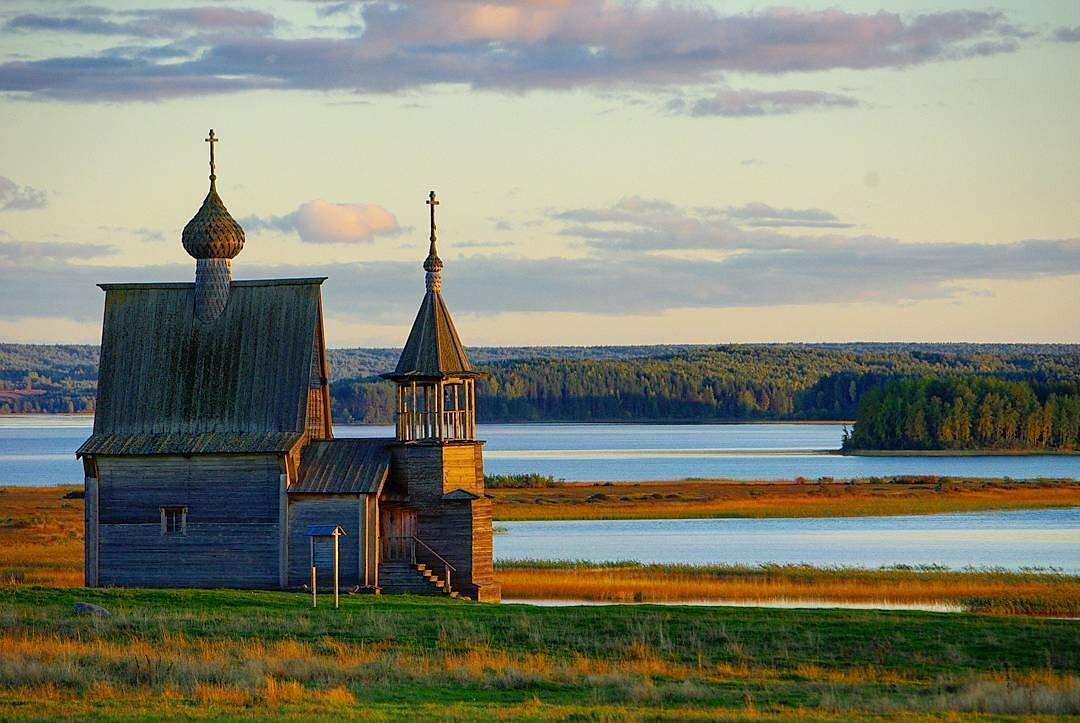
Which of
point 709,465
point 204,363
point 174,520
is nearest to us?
point 174,520

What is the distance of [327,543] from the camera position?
1588 inches

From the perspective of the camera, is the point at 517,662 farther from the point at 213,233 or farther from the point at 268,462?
the point at 213,233

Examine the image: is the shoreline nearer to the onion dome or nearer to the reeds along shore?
the reeds along shore

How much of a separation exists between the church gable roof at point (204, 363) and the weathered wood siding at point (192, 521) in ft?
2.16

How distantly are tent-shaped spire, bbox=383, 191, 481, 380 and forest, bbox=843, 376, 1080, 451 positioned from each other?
371ft

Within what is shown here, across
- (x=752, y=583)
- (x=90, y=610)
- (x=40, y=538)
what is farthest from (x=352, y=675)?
(x=40, y=538)

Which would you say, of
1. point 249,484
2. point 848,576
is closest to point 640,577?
point 848,576

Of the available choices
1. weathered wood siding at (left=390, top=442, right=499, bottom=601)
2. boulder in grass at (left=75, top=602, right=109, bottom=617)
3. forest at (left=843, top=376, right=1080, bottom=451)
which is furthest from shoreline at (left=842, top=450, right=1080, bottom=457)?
boulder in grass at (left=75, top=602, right=109, bottom=617)

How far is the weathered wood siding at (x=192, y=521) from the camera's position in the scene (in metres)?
40.8

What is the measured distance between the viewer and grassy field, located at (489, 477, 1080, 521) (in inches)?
3039

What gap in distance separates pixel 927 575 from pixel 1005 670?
66.7ft

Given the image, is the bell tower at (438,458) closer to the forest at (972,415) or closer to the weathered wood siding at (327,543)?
the weathered wood siding at (327,543)

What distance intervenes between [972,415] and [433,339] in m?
117

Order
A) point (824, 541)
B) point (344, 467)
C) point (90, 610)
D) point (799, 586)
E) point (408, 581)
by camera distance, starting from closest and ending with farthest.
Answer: point (90, 610), point (408, 581), point (344, 467), point (799, 586), point (824, 541)
